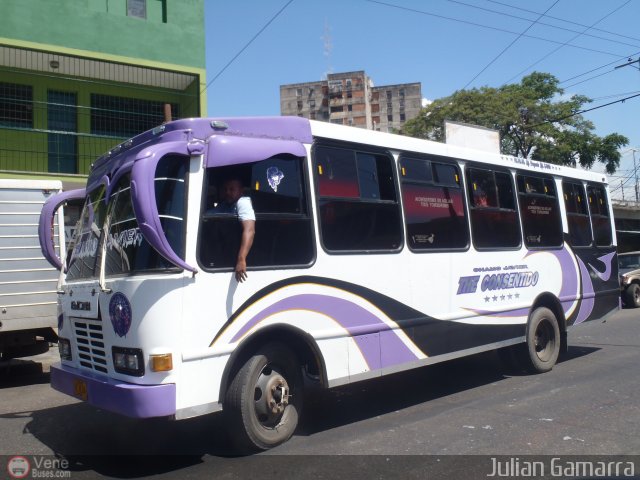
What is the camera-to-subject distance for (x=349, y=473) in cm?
449

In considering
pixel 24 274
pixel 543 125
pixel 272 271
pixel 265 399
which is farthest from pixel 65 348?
pixel 543 125

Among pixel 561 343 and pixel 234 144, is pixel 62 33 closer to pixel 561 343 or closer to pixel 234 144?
pixel 234 144

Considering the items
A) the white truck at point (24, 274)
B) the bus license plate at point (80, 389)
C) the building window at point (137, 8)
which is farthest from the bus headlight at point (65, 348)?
the building window at point (137, 8)

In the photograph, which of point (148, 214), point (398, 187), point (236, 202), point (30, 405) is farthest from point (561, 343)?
point (30, 405)

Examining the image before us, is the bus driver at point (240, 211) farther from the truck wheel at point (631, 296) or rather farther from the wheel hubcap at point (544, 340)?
the truck wheel at point (631, 296)

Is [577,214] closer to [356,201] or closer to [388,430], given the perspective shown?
[356,201]

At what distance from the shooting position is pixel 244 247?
4.87m

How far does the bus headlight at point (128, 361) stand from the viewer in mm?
4414

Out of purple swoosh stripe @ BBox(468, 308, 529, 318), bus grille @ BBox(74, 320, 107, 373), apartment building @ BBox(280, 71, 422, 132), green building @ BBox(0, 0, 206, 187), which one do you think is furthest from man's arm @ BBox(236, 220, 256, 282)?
apartment building @ BBox(280, 71, 422, 132)

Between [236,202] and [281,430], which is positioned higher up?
[236,202]

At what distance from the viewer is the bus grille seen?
4.86 m

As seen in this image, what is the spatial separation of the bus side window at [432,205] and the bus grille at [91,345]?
3.31 metres

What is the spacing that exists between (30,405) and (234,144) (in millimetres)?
4696

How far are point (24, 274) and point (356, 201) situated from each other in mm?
5408
